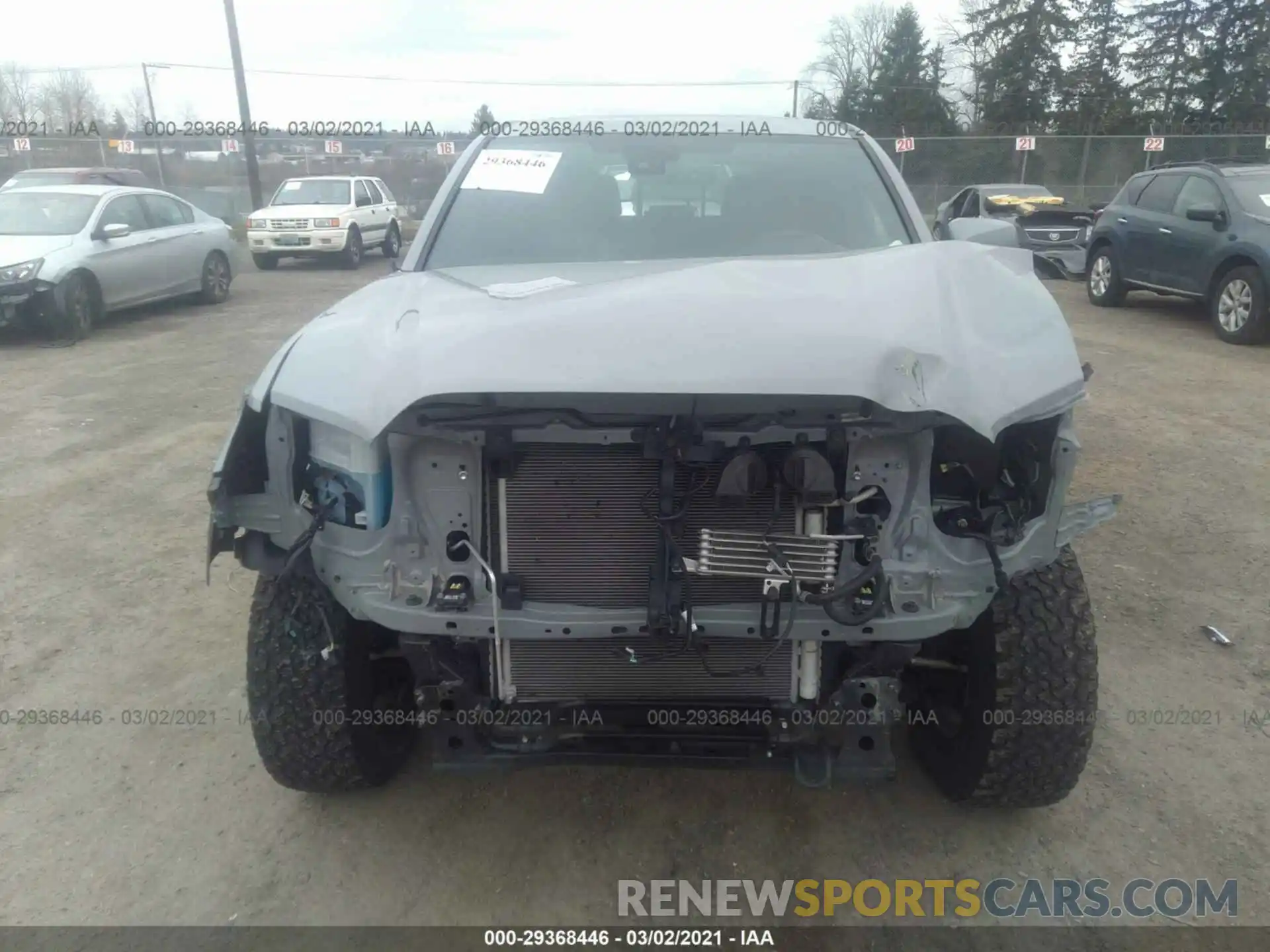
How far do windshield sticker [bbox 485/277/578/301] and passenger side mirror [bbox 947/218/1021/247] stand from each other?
1497 mm

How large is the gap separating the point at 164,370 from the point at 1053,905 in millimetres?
8423

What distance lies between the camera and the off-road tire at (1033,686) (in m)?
2.50

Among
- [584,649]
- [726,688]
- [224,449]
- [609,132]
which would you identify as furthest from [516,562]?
[609,132]

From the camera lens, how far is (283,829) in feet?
9.18

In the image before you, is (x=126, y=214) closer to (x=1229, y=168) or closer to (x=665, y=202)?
(x=665, y=202)

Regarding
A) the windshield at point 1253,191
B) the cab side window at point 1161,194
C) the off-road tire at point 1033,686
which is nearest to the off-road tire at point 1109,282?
the cab side window at point 1161,194

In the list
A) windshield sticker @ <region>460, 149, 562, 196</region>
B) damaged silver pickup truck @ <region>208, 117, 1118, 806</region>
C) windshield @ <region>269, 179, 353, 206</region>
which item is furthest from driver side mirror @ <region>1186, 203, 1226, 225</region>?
windshield @ <region>269, 179, 353, 206</region>

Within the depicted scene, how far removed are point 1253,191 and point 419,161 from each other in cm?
2161

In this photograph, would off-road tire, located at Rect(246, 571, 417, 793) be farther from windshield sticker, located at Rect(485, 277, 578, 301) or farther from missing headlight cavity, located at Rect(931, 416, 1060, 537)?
missing headlight cavity, located at Rect(931, 416, 1060, 537)

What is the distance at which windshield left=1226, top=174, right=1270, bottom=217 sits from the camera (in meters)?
9.10

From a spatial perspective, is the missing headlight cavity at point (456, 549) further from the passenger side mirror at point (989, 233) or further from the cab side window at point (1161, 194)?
the cab side window at point (1161, 194)

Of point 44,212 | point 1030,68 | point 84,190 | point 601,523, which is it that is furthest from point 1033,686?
point 1030,68

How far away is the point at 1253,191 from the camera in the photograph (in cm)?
930

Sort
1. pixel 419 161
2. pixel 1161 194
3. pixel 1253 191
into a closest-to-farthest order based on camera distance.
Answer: pixel 1253 191
pixel 1161 194
pixel 419 161
